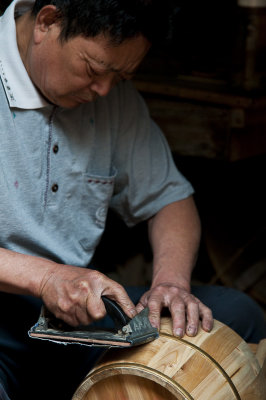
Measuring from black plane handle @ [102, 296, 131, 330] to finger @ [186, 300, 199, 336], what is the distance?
0.60ft

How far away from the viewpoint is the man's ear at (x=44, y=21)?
156 cm

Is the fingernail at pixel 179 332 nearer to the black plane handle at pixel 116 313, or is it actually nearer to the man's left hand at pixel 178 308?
the man's left hand at pixel 178 308

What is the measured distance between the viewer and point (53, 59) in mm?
1616

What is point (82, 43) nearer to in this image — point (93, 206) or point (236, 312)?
point (93, 206)

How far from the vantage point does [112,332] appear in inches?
54.4

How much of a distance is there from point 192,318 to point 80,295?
12.1 inches

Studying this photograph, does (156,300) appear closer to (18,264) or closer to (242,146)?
(18,264)

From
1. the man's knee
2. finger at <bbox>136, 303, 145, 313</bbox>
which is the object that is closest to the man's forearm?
the man's knee

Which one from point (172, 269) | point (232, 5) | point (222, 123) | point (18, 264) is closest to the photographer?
point (18, 264)

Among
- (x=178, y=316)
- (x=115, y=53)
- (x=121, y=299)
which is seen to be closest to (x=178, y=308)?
(x=178, y=316)

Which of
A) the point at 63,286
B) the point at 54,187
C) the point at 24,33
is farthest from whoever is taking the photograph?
the point at 54,187

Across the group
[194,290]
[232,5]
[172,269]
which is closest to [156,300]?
[172,269]

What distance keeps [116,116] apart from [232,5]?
1026mm

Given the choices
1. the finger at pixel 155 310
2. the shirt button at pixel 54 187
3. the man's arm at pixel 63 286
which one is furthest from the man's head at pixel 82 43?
the finger at pixel 155 310
